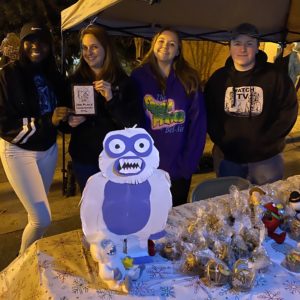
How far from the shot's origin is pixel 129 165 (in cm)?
112

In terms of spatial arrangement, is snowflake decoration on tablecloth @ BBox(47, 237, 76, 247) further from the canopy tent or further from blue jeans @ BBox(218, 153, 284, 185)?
the canopy tent

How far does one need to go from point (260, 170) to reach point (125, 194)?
4.39ft

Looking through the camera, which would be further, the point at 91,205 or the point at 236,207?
the point at 236,207

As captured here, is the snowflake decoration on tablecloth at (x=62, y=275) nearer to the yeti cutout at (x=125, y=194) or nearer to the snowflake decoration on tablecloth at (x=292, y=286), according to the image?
the yeti cutout at (x=125, y=194)

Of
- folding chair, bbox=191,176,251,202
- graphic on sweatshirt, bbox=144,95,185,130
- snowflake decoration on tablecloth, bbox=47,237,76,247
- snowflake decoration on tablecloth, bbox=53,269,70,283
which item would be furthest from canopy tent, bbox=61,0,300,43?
snowflake decoration on tablecloth, bbox=53,269,70,283

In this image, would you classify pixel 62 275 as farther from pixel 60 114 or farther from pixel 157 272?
pixel 60 114

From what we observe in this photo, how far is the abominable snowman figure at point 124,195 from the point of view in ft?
3.65

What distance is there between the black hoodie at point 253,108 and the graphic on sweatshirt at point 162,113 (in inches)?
10.8

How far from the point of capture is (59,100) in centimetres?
199

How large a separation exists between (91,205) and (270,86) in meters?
1.48

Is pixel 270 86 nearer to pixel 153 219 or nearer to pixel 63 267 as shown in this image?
pixel 153 219

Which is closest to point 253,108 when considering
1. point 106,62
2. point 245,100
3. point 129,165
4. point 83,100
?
point 245,100

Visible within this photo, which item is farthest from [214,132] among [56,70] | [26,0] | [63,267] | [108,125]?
[26,0]

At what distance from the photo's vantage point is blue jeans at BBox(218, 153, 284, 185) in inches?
88.0
